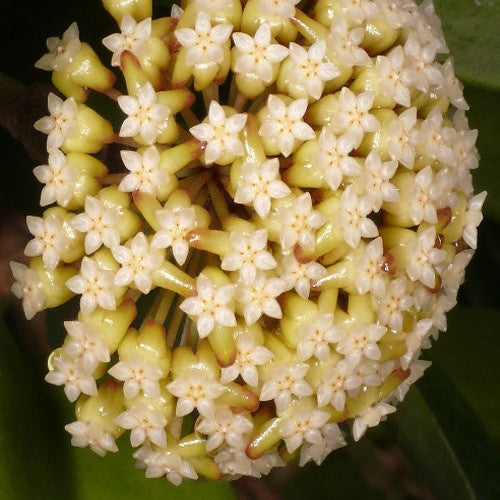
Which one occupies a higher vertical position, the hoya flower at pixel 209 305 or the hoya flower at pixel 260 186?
the hoya flower at pixel 260 186

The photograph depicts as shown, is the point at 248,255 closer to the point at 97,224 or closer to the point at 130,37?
the point at 97,224

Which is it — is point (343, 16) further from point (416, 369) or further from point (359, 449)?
point (359, 449)

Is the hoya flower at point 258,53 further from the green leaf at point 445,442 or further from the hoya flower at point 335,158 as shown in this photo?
the green leaf at point 445,442

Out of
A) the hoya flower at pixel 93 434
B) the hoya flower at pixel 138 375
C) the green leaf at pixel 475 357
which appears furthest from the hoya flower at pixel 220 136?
the green leaf at pixel 475 357

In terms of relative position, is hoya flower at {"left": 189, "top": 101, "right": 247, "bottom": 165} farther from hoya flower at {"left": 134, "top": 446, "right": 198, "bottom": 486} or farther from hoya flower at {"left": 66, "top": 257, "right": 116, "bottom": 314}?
hoya flower at {"left": 134, "top": 446, "right": 198, "bottom": 486}

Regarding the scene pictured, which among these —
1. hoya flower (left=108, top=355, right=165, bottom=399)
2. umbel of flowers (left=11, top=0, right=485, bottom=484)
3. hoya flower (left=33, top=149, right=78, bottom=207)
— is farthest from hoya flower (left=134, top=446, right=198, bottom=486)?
hoya flower (left=33, top=149, right=78, bottom=207)

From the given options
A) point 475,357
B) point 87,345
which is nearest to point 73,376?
point 87,345
